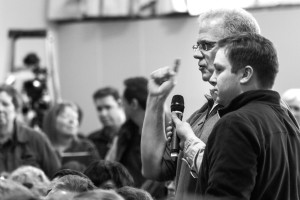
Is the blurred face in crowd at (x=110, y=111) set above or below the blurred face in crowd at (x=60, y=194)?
below

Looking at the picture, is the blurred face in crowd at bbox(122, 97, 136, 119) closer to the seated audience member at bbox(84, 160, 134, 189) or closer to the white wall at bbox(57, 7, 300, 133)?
the seated audience member at bbox(84, 160, 134, 189)

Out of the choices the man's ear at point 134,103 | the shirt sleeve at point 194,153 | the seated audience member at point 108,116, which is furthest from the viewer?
the seated audience member at point 108,116

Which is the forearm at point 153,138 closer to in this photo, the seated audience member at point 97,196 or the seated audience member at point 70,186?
the seated audience member at point 70,186

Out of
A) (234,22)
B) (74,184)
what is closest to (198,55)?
(234,22)

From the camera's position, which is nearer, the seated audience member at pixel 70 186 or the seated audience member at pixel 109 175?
the seated audience member at pixel 70 186

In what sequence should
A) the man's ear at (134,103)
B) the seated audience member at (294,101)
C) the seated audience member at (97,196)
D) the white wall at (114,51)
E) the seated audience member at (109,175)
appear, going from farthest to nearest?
the white wall at (114,51), the seated audience member at (294,101), the man's ear at (134,103), the seated audience member at (109,175), the seated audience member at (97,196)

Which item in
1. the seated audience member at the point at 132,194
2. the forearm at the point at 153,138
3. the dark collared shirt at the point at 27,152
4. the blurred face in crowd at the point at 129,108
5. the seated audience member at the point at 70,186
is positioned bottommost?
the dark collared shirt at the point at 27,152

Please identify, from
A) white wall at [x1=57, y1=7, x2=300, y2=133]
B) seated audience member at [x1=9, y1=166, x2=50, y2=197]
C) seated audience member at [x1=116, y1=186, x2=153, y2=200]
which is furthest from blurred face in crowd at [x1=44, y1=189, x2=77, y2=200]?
white wall at [x1=57, y1=7, x2=300, y2=133]

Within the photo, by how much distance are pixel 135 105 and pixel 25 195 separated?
10.9ft

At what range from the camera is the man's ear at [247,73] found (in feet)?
9.20

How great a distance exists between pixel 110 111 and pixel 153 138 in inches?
154

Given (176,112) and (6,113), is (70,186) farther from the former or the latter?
(6,113)

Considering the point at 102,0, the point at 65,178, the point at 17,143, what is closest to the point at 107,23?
the point at 102,0

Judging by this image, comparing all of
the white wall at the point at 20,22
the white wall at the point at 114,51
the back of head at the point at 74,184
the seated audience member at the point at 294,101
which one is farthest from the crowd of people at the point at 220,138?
the white wall at the point at 20,22
